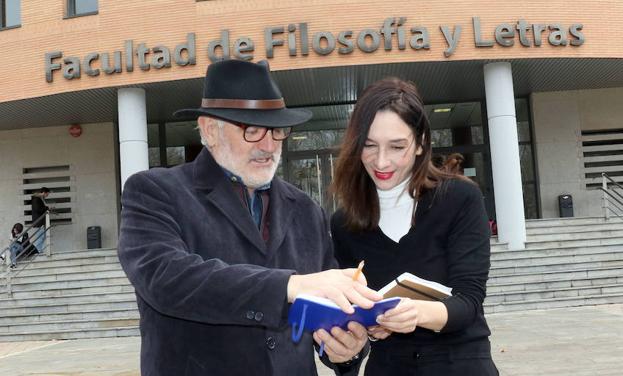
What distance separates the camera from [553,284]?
442 inches

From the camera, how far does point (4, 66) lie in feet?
47.2

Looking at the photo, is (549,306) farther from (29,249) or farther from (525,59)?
(29,249)

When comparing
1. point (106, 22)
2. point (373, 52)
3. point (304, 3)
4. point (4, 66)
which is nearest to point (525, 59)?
point (373, 52)

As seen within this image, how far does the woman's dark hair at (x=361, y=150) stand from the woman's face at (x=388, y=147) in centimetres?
2

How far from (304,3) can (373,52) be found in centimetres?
180

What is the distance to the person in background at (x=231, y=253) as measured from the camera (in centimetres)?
170

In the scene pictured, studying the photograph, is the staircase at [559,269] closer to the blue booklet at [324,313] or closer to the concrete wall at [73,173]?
the blue booklet at [324,313]

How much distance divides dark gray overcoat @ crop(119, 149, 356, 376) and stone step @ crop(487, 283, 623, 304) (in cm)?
928

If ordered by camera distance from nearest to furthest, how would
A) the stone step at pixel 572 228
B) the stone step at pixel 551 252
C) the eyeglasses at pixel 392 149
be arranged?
1. the eyeglasses at pixel 392 149
2. the stone step at pixel 551 252
3. the stone step at pixel 572 228

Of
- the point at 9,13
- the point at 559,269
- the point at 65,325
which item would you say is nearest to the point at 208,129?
the point at 65,325

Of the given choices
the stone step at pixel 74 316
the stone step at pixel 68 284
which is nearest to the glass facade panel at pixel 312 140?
the stone step at pixel 68 284

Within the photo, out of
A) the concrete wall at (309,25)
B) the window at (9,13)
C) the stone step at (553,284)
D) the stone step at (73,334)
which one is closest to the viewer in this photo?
the stone step at (73,334)

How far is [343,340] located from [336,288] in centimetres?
43

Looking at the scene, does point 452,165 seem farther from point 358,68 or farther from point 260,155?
point 358,68
